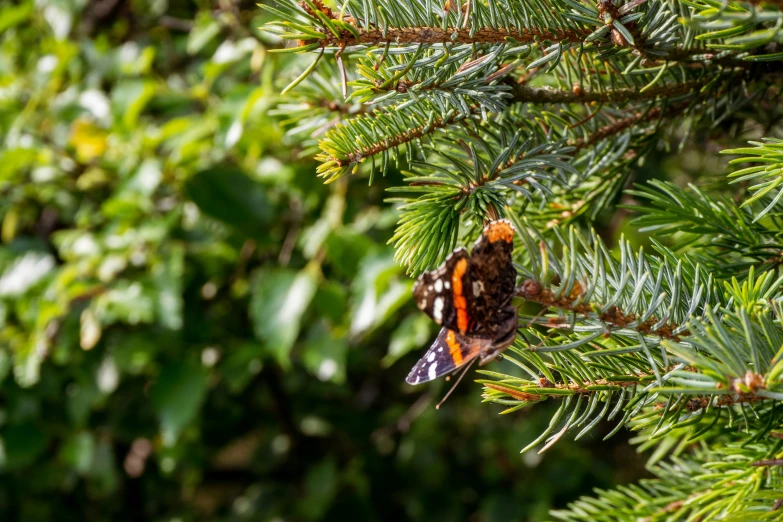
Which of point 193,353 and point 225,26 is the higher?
point 225,26

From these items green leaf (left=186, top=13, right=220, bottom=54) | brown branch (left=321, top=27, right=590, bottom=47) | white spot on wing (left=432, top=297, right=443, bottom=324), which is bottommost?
green leaf (left=186, top=13, right=220, bottom=54)

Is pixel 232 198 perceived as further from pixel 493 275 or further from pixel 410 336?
pixel 493 275

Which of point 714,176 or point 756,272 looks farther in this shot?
point 714,176

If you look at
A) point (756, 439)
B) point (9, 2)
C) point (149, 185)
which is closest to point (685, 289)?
point (756, 439)

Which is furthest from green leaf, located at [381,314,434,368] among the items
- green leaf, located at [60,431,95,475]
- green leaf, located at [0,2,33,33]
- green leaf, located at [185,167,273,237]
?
green leaf, located at [0,2,33,33]

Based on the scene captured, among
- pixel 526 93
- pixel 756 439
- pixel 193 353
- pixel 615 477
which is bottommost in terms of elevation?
pixel 615 477

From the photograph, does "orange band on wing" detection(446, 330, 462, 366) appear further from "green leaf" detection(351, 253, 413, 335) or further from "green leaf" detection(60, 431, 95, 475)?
"green leaf" detection(60, 431, 95, 475)

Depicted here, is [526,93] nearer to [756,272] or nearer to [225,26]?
[756,272]

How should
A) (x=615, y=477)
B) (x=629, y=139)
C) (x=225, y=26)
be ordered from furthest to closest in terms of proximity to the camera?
(x=615, y=477) < (x=225, y=26) < (x=629, y=139)
